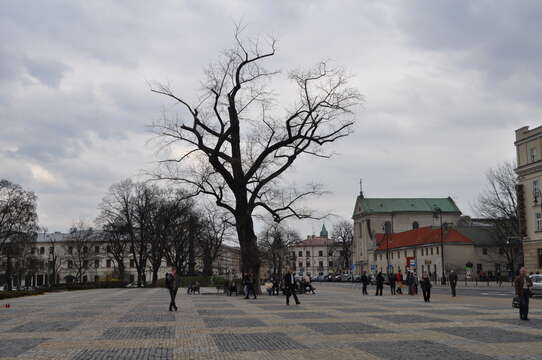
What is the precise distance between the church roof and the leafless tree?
33.9 metres

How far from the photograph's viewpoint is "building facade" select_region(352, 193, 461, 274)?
130875mm

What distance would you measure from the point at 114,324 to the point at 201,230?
2307 inches

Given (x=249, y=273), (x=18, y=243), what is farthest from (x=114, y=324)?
(x=18, y=243)

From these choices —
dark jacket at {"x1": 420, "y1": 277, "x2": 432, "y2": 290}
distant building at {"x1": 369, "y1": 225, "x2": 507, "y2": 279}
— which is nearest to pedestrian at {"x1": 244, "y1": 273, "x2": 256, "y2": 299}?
dark jacket at {"x1": 420, "y1": 277, "x2": 432, "y2": 290}

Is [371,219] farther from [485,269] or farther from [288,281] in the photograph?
[288,281]

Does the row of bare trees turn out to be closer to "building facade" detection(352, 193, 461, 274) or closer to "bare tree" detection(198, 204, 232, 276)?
"bare tree" detection(198, 204, 232, 276)

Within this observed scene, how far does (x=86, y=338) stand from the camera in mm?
13969

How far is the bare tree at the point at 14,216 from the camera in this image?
59.0m

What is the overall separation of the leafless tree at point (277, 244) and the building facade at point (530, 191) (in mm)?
34432

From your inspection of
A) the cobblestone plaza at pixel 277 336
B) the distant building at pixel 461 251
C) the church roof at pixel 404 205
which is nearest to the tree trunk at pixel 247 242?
the cobblestone plaza at pixel 277 336

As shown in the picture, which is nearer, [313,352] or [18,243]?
[313,352]

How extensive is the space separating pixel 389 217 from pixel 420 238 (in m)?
27.6

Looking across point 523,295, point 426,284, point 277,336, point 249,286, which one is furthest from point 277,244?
point 277,336

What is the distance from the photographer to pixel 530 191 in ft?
191
